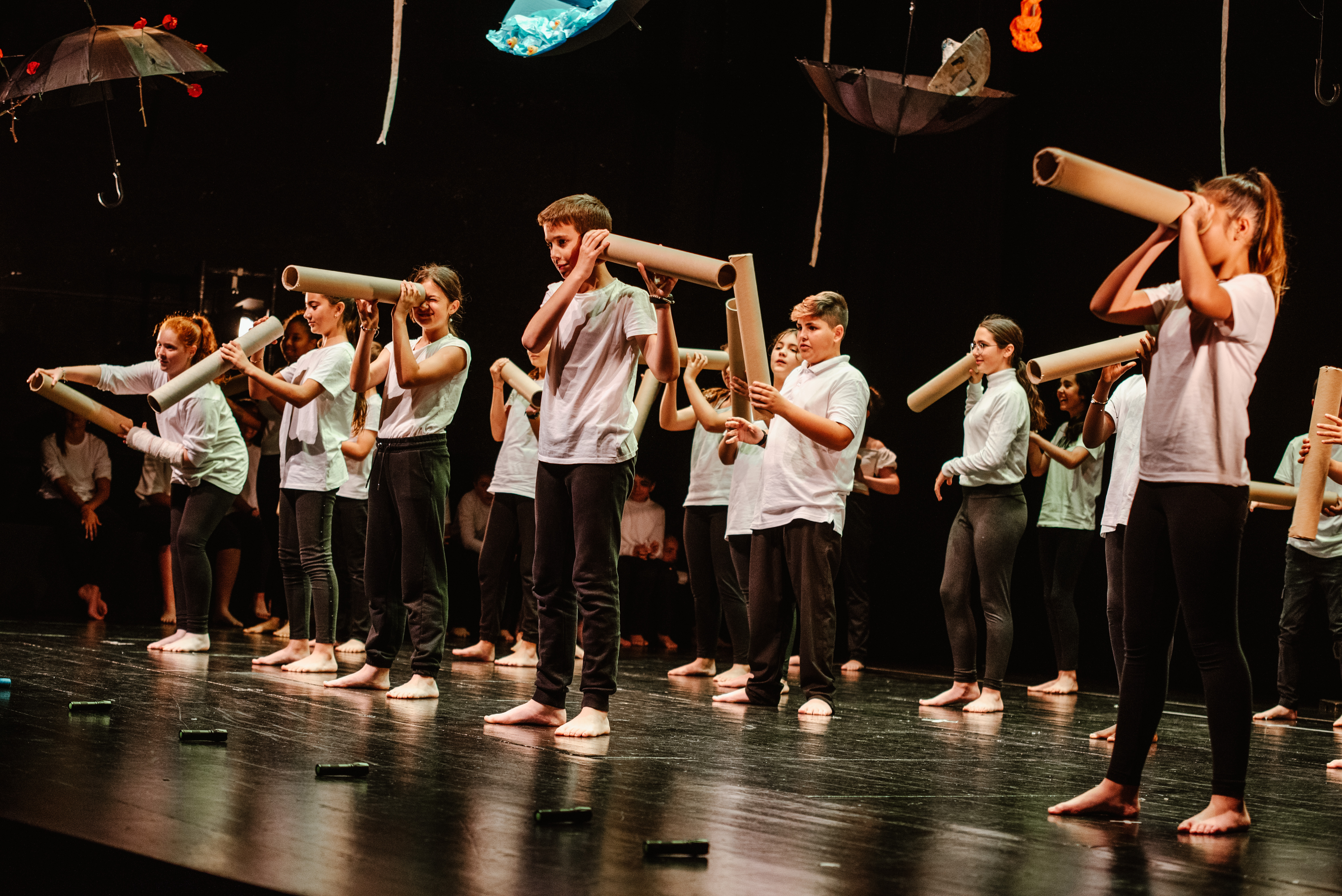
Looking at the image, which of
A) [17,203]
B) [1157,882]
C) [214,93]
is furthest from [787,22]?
[1157,882]

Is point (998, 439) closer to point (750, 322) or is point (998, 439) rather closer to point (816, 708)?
point (816, 708)

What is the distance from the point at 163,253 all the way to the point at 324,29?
1.83 m

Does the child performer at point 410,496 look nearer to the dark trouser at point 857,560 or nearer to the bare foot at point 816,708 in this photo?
the bare foot at point 816,708

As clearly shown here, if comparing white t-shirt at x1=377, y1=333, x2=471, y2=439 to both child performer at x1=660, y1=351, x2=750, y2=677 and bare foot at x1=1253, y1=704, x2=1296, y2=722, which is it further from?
bare foot at x1=1253, y1=704, x2=1296, y2=722

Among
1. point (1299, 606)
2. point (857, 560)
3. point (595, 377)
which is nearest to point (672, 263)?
point (595, 377)

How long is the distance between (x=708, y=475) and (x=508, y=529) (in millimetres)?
1030

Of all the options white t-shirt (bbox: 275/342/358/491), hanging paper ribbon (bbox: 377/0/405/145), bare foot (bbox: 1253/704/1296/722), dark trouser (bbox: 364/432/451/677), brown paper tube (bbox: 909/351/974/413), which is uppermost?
hanging paper ribbon (bbox: 377/0/405/145)

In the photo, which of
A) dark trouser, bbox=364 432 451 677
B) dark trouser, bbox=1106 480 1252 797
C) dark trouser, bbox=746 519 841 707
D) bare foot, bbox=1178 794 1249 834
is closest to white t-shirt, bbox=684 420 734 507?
dark trouser, bbox=746 519 841 707

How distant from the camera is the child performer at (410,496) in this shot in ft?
13.8

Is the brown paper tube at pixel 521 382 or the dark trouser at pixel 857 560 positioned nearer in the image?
the brown paper tube at pixel 521 382

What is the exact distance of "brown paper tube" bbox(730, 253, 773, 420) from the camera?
390 cm

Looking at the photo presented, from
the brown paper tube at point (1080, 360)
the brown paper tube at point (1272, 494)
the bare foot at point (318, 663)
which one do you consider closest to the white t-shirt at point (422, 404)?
the bare foot at point (318, 663)

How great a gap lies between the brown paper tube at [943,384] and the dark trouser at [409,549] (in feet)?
7.32

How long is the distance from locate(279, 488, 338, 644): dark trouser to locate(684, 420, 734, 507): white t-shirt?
184cm
